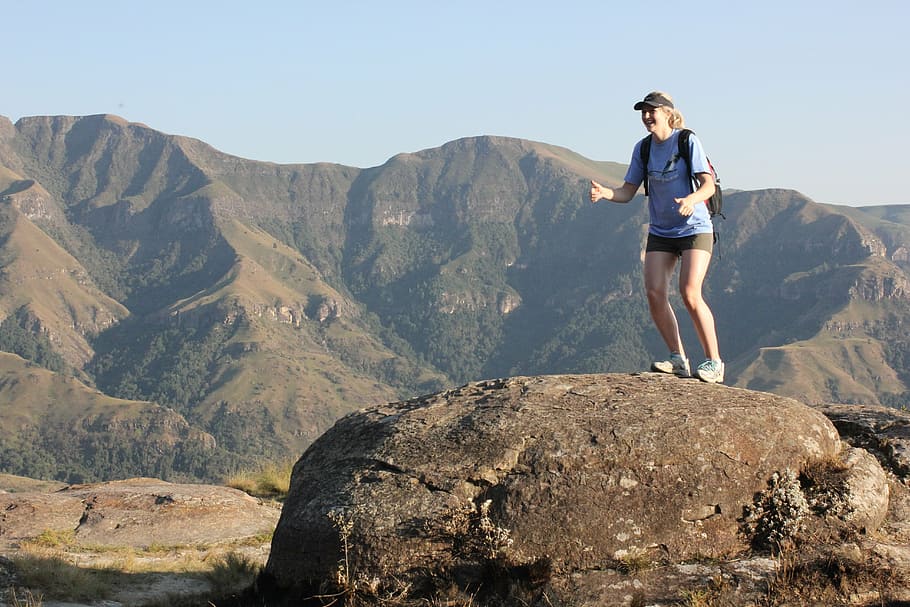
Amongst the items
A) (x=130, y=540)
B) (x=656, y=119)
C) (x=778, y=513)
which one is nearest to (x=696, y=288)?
(x=656, y=119)

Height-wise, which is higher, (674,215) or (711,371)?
(674,215)

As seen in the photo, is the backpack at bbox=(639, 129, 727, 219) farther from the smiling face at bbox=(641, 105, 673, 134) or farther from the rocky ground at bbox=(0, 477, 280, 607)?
the rocky ground at bbox=(0, 477, 280, 607)

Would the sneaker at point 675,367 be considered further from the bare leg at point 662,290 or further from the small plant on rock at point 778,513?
the small plant on rock at point 778,513

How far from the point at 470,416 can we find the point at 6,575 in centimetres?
554

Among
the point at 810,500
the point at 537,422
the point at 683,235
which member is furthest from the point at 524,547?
the point at 683,235

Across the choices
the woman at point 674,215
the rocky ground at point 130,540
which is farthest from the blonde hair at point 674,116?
the rocky ground at point 130,540

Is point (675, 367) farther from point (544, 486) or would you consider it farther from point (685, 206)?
point (544, 486)

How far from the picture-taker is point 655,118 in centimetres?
998

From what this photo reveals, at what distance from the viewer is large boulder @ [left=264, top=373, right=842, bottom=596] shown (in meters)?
8.40

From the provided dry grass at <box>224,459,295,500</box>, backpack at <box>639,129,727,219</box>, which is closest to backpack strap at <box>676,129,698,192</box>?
backpack at <box>639,129,727,219</box>

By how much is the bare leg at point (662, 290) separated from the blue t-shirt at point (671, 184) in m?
0.28

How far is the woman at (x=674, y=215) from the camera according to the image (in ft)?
32.7

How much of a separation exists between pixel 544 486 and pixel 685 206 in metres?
3.12

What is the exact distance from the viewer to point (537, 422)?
29.9 feet
